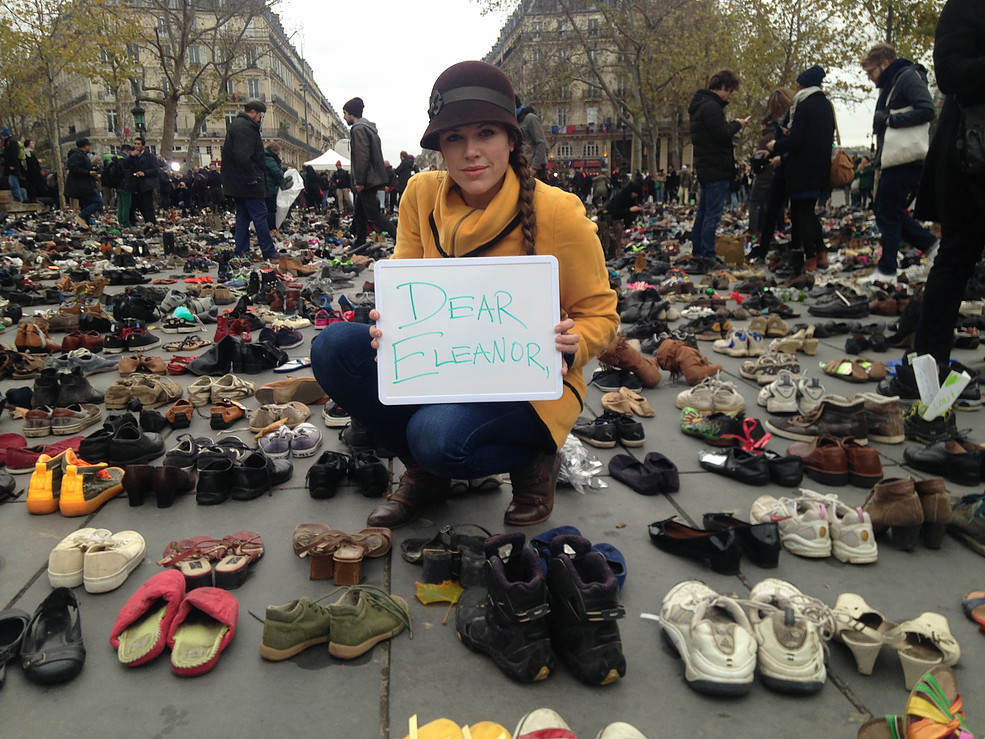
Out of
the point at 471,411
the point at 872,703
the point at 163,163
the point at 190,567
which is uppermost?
the point at 163,163

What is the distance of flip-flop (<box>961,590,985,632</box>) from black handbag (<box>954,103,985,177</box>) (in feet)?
6.82

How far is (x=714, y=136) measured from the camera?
306 inches

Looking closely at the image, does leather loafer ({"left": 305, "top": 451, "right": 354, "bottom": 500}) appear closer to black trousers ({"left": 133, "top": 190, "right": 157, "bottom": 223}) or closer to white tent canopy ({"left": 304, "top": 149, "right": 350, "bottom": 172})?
black trousers ({"left": 133, "top": 190, "right": 157, "bottom": 223})

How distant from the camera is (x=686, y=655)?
1.68 m

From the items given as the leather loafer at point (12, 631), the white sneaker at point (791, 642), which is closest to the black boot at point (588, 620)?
the white sneaker at point (791, 642)

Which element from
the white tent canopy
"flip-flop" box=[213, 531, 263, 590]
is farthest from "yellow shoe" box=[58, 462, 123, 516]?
the white tent canopy

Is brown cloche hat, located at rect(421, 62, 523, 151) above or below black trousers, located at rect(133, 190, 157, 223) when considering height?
below

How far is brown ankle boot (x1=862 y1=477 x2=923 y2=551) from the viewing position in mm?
2246

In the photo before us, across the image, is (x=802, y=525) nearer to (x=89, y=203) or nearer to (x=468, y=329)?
(x=468, y=329)

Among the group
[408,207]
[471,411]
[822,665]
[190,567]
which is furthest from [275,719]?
[408,207]

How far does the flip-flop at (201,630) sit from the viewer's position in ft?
5.58

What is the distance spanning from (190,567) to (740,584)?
72.1 inches

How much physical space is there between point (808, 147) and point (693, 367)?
13.8 ft

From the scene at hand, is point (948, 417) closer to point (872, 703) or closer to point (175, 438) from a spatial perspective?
point (872, 703)
